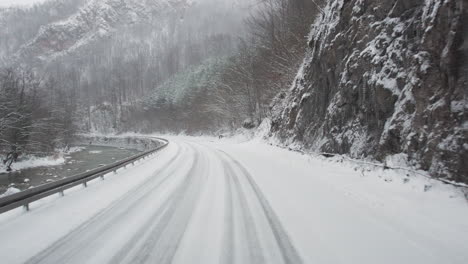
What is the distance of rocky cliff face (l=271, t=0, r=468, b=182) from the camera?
18.0ft


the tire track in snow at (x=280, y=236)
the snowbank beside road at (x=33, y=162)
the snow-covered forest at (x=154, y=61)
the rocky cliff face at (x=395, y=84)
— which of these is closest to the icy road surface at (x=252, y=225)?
the tire track in snow at (x=280, y=236)

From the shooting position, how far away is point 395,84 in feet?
24.7

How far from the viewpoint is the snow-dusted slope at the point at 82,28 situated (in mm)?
162962

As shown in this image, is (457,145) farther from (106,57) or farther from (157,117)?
(106,57)

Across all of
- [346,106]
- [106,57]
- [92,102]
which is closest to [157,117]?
[92,102]

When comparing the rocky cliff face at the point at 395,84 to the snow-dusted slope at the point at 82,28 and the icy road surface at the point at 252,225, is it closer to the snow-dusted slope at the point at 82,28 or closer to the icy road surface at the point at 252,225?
the icy road surface at the point at 252,225

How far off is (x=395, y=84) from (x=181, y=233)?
7.46 m

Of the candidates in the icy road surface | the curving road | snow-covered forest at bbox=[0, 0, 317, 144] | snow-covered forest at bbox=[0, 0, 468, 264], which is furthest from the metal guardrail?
snow-covered forest at bbox=[0, 0, 317, 144]

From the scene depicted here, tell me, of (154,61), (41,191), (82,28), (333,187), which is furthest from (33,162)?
(82,28)

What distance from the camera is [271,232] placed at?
4141 millimetres

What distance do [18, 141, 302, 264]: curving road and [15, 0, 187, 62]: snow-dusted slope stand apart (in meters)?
195

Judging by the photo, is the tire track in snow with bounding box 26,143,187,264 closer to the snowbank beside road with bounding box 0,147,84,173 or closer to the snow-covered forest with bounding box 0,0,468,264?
the snow-covered forest with bounding box 0,0,468,264

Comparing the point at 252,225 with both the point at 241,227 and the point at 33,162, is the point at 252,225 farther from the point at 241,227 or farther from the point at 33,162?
the point at 33,162

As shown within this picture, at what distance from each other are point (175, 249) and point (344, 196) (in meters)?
4.37
